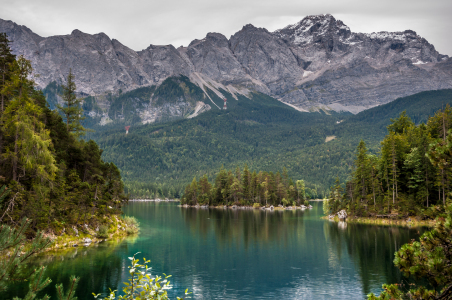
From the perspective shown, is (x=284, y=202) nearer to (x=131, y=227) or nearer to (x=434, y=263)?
(x=131, y=227)

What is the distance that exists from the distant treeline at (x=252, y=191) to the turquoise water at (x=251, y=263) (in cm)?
7905

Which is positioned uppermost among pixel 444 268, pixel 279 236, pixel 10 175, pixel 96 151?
pixel 96 151

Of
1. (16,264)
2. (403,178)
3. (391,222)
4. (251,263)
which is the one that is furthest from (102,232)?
(403,178)

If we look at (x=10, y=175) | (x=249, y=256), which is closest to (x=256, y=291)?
(x=249, y=256)

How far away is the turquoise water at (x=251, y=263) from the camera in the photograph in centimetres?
3275

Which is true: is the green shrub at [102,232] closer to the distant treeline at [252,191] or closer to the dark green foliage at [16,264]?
the dark green foliage at [16,264]

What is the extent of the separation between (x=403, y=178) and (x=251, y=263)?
5481cm

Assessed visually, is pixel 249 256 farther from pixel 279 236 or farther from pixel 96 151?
pixel 96 151

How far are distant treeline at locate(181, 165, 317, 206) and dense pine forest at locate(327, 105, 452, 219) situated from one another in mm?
52541

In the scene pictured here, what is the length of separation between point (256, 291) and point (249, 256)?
1548cm

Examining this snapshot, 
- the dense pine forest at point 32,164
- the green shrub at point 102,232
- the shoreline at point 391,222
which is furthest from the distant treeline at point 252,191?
the dense pine forest at point 32,164

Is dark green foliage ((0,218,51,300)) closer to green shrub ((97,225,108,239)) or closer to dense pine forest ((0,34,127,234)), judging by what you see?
dense pine forest ((0,34,127,234))

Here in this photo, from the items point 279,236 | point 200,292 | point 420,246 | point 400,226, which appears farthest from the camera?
point 400,226

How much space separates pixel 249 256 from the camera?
4825 centimetres
